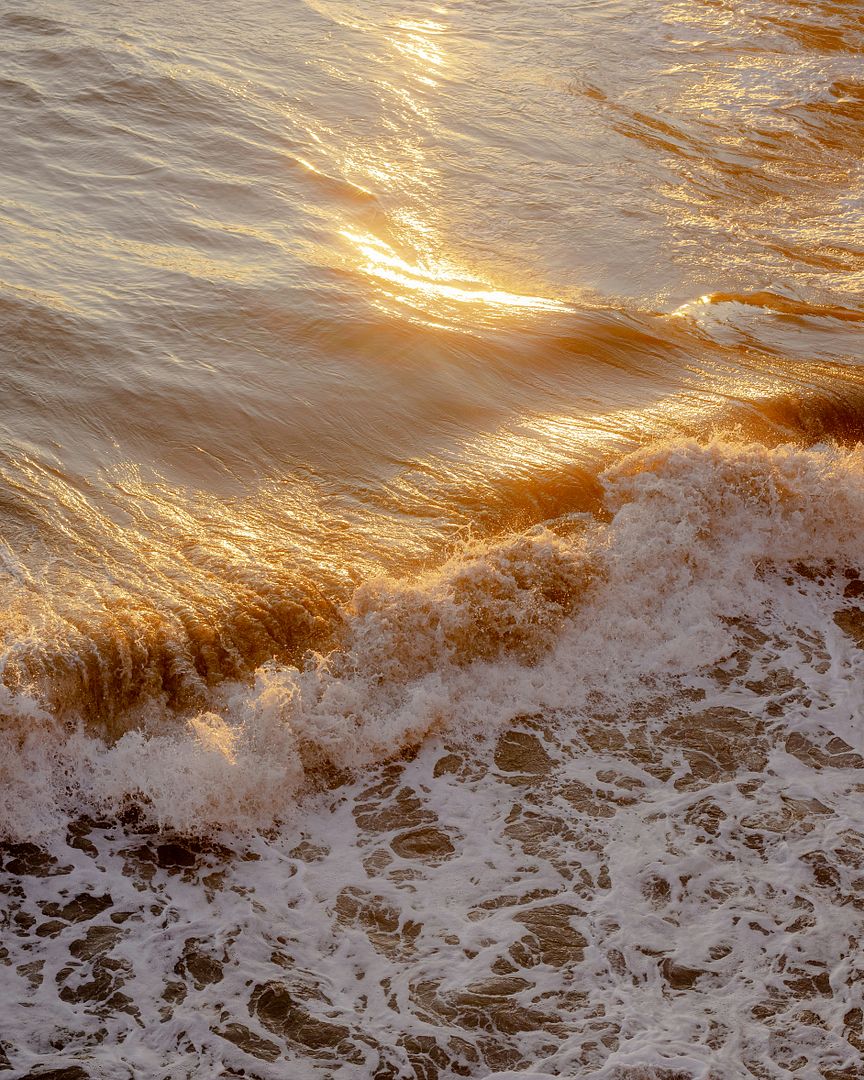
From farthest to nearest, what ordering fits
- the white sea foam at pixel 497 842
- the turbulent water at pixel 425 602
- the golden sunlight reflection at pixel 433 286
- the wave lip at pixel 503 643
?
the golden sunlight reflection at pixel 433 286, the wave lip at pixel 503 643, the turbulent water at pixel 425 602, the white sea foam at pixel 497 842

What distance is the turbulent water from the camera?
5152mm

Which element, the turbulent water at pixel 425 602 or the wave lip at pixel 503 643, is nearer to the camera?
the turbulent water at pixel 425 602

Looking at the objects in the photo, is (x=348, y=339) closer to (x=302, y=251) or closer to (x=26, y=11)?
(x=302, y=251)

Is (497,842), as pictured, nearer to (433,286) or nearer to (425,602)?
(425,602)

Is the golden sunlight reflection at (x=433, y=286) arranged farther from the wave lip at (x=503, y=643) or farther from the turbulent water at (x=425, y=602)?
the wave lip at (x=503, y=643)

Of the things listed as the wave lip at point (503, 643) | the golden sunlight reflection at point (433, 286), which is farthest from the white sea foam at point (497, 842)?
the golden sunlight reflection at point (433, 286)

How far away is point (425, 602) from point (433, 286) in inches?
182

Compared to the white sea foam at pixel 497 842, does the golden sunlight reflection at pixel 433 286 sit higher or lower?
higher

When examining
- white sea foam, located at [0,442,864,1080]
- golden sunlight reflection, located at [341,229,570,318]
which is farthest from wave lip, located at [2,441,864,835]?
golden sunlight reflection, located at [341,229,570,318]

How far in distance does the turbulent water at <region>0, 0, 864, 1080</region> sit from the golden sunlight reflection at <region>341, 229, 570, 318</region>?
6cm

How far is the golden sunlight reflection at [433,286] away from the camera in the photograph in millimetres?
10367

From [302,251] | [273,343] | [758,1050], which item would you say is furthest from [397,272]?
[758,1050]

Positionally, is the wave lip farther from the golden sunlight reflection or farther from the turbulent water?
the golden sunlight reflection

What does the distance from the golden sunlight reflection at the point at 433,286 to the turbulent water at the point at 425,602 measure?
0.19 feet
